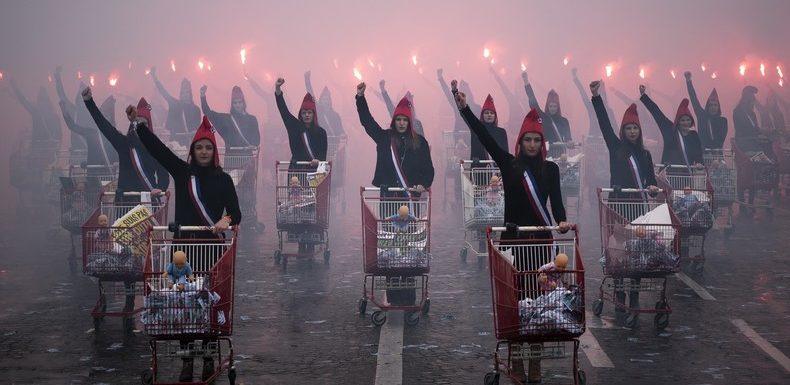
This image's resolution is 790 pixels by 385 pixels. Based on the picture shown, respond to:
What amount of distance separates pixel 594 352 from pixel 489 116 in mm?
5240

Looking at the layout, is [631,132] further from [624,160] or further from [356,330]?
[356,330]

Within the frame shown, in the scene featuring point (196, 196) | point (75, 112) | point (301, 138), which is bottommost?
point (196, 196)

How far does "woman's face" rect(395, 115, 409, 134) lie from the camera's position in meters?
13.7

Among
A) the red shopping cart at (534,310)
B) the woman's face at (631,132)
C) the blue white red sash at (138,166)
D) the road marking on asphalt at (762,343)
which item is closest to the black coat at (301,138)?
the blue white red sash at (138,166)

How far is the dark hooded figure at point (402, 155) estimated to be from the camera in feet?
44.9

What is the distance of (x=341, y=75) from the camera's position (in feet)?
171

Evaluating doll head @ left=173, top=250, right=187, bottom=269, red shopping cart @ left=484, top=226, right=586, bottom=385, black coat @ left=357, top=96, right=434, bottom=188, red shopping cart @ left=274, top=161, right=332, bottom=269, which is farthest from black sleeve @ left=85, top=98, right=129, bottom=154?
red shopping cart @ left=484, top=226, right=586, bottom=385

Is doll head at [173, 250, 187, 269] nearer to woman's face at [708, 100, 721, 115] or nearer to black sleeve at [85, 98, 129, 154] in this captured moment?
black sleeve at [85, 98, 129, 154]

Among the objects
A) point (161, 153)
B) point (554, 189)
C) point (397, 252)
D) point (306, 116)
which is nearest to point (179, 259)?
point (161, 153)

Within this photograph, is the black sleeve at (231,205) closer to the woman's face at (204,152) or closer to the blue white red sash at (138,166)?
the woman's face at (204,152)

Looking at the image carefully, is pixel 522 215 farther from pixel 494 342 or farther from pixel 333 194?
pixel 333 194

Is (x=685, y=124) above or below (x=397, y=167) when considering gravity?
above

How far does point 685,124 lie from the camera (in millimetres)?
16578

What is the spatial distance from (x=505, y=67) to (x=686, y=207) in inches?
1426
